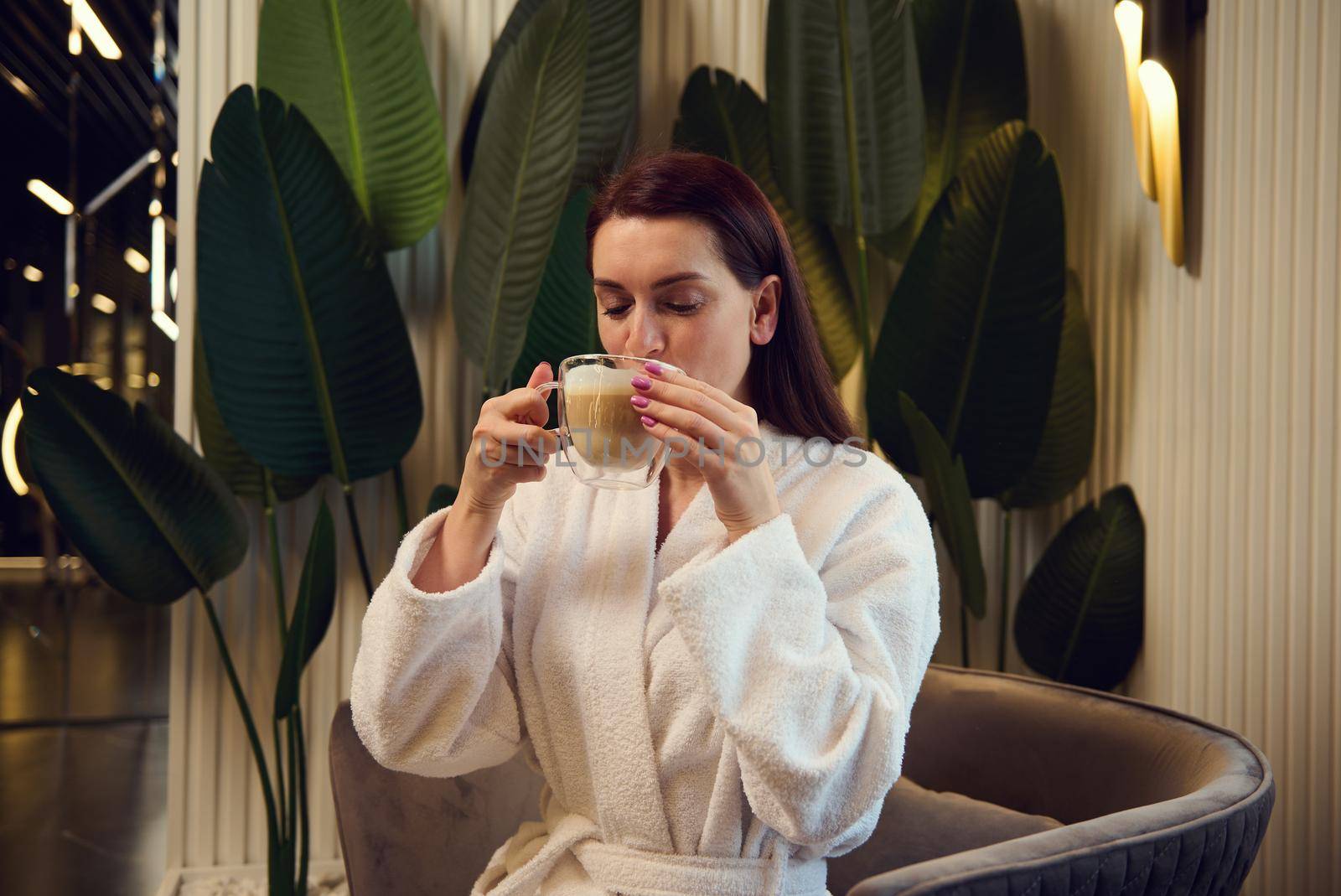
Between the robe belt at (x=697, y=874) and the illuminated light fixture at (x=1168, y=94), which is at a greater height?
the illuminated light fixture at (x=1168, y=94)

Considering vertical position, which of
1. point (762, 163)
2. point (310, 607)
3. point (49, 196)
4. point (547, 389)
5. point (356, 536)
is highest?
point (762, 163)

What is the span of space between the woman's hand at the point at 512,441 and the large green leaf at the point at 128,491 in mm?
1138

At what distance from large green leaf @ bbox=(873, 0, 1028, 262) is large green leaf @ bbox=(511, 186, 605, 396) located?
65 centimetres

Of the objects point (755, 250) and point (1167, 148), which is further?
point (1167, 148)

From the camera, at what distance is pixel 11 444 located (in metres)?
2.13

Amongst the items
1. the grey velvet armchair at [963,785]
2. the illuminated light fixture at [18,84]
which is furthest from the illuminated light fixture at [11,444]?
the grey velvet armchair at [963,785]

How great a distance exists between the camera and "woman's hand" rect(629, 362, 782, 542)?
92cm

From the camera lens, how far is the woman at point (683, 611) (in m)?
0.94

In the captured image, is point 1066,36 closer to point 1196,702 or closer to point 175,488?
point 1196,702

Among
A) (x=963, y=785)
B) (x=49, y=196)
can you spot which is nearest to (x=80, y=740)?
(x=49, y=196)

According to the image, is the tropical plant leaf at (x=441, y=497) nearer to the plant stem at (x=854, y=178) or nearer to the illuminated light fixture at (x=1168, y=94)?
the plant stem at (x=854, y=178)

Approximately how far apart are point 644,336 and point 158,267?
1584 mm

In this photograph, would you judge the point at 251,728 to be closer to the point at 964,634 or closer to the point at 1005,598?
the point at 964,634

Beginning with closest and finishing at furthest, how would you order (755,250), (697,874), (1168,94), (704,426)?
(704,426) → (697,874) → (755,250) → (1168,94)
